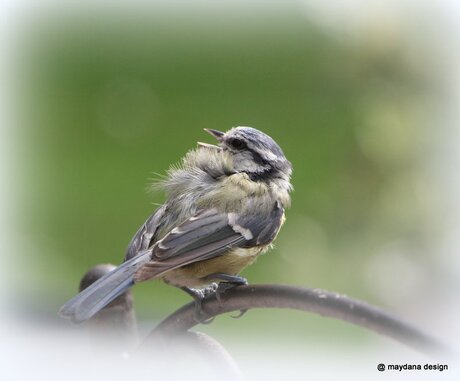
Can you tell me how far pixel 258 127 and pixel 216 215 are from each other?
1027 mm

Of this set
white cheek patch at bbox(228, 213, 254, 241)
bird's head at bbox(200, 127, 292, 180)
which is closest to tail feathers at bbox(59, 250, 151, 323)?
white cheek patch at bbox(228, 213, 254, 241)

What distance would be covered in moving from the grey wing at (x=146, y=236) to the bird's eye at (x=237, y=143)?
223 mm

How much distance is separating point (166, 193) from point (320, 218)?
107cm

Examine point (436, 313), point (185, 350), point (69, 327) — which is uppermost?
point (436, 313)

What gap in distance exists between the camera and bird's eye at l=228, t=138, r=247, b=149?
1.62 meters

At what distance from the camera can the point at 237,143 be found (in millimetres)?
1622

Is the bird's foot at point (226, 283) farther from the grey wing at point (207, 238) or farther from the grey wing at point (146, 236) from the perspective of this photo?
the grey wing at point (146, 236)

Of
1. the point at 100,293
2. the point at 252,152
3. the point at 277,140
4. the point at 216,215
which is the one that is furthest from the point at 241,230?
the point at 277,140

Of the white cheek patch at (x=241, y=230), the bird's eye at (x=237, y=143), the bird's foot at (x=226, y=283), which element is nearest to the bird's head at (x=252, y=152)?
the bird's eye at (x=237, y=143)

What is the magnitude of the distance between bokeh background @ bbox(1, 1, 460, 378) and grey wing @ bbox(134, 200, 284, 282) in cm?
22

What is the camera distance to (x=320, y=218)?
2.56m

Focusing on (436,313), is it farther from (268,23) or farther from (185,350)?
(268,23)

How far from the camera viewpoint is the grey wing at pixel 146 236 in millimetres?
1521

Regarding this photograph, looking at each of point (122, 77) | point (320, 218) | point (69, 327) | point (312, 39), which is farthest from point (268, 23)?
point (69, 327)
